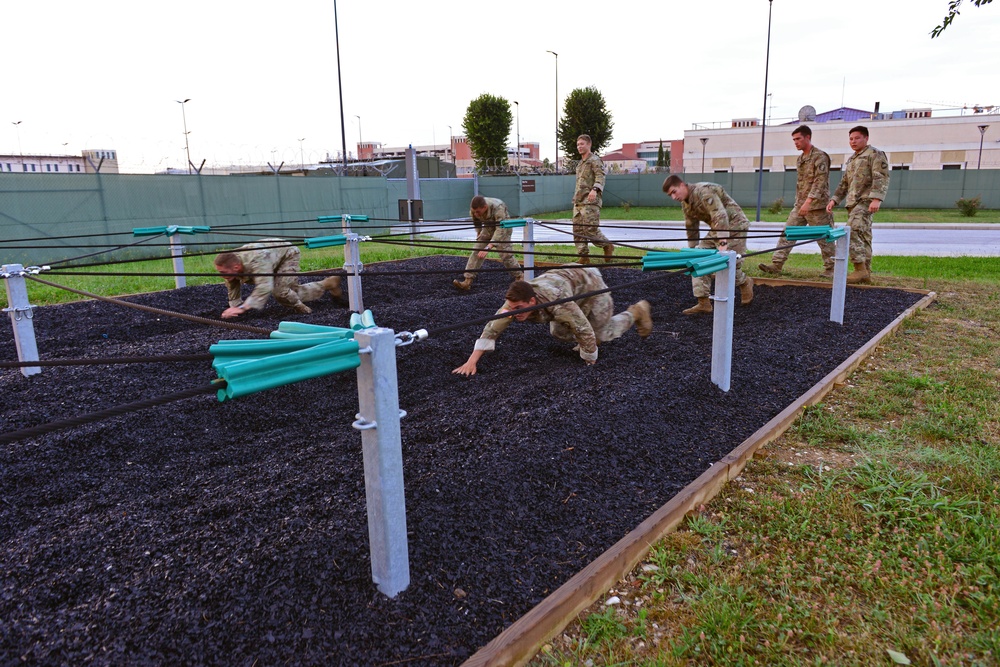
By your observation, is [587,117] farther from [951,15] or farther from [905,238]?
[951,15]

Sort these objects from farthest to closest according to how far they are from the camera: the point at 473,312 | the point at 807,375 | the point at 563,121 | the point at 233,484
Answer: the point at 563,121 < the point at 473,312 < the point at 807,375 < the point at 233,484

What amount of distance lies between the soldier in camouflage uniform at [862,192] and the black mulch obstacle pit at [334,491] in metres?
2.97

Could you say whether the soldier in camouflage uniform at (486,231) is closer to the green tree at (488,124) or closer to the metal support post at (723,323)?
the metal support post at (723,323)

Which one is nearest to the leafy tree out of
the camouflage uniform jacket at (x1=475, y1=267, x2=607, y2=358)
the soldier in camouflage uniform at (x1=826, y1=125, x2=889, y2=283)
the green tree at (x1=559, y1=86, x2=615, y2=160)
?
the soldier in camouflage uniform at (x1=826, y1=125, x2=889, y2=283)

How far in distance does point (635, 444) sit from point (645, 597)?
1.25 m

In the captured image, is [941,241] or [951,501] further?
[941,241]

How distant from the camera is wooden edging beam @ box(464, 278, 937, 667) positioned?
94.5 inches

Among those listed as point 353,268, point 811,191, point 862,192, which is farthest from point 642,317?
point 862,192

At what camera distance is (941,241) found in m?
18.2

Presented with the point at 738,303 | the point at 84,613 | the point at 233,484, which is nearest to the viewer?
the point at 84,613

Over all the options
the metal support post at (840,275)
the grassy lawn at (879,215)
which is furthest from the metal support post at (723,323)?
the grassy lawn at (879,215)

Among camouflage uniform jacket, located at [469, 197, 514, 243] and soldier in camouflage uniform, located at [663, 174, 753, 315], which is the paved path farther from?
soldier in camouflage uniform, located at [663, 174, 753, 315]

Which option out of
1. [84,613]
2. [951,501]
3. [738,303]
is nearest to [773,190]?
[738,303]

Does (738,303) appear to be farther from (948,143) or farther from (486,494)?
(948,143)
